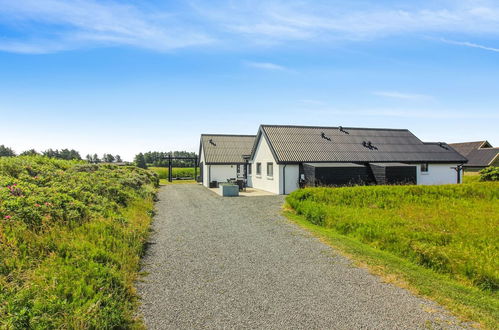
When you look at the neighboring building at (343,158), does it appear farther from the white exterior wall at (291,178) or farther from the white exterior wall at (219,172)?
the white exterior wall at (219,172)

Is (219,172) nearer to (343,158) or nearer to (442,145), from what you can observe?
(343,158)

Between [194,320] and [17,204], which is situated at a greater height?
[17,204]

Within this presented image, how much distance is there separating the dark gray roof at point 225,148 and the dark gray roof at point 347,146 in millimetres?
5604

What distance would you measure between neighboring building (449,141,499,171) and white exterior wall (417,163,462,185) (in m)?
20.3

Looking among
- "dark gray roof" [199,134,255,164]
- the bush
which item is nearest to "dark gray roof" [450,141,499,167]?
the bush

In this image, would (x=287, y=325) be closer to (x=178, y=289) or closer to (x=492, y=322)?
(x=178, y=289)

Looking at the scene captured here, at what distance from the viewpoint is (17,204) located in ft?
26.7

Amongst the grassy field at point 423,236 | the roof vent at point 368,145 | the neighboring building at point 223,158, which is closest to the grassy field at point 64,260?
the grassy field at point 423,236

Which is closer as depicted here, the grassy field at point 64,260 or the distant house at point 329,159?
the grassy field at point 64,260

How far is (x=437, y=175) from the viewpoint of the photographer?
27.3 m

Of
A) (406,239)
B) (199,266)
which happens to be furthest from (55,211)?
(406,239)

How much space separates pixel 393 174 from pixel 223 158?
16169mm

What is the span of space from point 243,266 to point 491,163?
5096cm

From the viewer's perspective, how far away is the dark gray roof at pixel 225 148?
103ft
